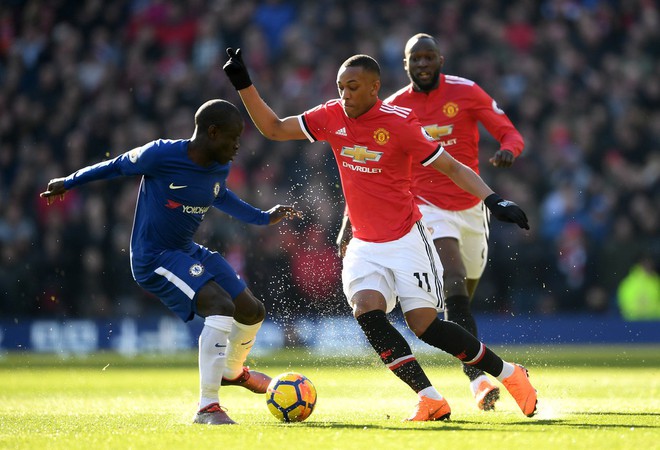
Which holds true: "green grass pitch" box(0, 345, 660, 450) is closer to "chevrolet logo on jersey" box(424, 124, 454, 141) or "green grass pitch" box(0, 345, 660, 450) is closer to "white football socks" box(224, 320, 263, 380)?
"white football socks" box(224, 320, 263, 380)

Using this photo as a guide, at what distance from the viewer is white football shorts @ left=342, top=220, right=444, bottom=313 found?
296 inches

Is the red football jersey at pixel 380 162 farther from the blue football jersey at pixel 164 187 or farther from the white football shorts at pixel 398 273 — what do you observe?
the blue football jersey at pixel 164 187

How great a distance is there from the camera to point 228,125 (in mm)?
7379

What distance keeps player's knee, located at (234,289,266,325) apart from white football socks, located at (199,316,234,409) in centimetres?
57

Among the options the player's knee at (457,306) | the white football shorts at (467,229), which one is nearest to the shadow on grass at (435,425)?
the player's knee at (457,306)

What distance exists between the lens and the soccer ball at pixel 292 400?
750cm

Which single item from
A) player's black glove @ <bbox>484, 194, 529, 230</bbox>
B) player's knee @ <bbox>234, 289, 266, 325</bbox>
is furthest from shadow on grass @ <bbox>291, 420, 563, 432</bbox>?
player's black glove @ <bbox>484, 194, 529, 230</bbox>

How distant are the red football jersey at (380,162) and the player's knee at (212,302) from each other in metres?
1.01

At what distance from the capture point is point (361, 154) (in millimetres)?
7621

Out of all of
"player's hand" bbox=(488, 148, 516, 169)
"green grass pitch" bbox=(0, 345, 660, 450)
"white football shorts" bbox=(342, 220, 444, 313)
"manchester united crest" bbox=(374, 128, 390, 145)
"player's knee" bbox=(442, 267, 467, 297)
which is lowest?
"green grass pitch" bbox=(0, 345, 660, 450)

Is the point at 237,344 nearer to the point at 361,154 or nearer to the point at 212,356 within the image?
the point at 212,356

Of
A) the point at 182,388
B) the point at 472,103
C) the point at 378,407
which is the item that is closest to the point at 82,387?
the point at 182,388

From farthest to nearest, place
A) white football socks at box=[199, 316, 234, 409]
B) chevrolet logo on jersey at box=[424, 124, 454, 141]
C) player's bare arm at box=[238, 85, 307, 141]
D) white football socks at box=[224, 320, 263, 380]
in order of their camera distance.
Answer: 1. chevrolet logo on jersey at box=[424, 124, 454, 141]
2. white football socks at box=[224, 320, 263, 380]
3. player's bare arm at box=[238, 85, 307, 141]
4. white football socks at box=[199, 316, 234, 409]

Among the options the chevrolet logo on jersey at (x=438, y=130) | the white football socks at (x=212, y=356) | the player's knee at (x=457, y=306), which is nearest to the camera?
the white football socks at (x=212, y=356)
